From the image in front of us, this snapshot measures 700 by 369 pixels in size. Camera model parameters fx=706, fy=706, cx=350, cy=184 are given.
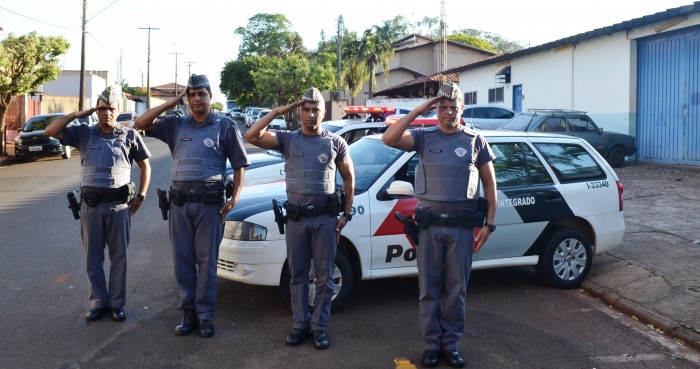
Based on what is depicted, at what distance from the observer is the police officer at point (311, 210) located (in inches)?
208

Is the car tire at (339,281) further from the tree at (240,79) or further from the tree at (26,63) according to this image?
the tree at (240,79)

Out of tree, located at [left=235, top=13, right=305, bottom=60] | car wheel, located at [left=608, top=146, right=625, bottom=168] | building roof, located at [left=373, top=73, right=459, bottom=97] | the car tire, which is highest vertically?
tree, located at [left=235, top=13, right=305, bottom=60]

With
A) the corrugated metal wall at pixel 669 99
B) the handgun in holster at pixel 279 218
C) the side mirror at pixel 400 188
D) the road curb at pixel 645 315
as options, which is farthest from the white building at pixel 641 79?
the handgun in holster at pixel 279 218

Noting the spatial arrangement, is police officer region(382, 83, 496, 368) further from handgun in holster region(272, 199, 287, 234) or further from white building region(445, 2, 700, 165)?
white building region(445, 2, 700, 165)

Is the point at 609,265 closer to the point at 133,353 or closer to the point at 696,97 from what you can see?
the point at 133,353

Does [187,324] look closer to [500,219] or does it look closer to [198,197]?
[198,197]

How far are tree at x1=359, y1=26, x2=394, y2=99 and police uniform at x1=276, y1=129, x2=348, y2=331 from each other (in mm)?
44236

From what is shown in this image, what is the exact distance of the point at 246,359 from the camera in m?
5.04

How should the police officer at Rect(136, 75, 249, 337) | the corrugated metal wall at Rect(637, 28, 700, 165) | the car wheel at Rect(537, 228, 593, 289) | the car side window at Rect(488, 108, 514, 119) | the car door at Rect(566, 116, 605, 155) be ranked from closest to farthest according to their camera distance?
1. the police officer at Rect(136, 75, 249, 337)
2. the car wheel at Rect(537, 228, 593, 289)
3. the corrugated metal wall at Rect(637, 28, 700, 165)
4. the car door at Rect(566, 116, 605, 155)
5. the car side window at Rect(488, 108, 514, 119)

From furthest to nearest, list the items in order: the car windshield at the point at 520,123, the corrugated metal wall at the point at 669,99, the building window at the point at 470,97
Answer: the building window at the point at 470,97 → the car windshield at the point at 520,123 → the corrugated metal wall at the point at 669,99

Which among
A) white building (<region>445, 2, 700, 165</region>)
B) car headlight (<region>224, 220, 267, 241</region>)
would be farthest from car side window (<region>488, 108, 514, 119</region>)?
car headlight (<region>224, 220, 267, 241</region>)

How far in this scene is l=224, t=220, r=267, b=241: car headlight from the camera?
19.4 feet

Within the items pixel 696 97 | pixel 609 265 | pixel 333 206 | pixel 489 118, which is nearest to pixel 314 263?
pixel 333 206

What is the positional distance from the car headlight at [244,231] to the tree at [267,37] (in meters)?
82.5
